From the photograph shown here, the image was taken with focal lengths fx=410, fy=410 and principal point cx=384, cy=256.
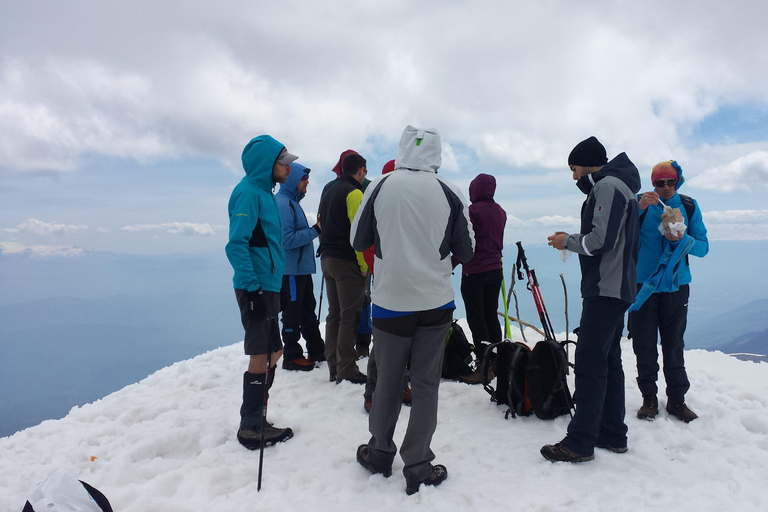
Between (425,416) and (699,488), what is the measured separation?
2.20 metres

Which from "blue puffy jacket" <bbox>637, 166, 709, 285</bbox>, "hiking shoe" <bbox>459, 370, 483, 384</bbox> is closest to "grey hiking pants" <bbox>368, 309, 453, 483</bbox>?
"hiking shoe" <bbox>459, 370, 483, 384</bbox>

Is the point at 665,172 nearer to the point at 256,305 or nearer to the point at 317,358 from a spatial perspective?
the point at 256,305

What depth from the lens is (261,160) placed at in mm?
3783

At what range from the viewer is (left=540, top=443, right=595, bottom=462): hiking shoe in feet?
11.4

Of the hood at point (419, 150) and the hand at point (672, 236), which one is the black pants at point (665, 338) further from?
the hood at point (419, 150)

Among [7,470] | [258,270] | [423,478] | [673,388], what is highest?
[258,270]

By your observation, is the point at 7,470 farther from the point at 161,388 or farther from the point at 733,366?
the point at 733,366

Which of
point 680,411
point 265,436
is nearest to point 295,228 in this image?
point 265,436

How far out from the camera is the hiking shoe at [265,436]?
149 inches

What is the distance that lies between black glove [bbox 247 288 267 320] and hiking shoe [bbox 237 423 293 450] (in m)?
1.12

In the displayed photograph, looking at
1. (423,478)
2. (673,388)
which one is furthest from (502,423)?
(673,388)

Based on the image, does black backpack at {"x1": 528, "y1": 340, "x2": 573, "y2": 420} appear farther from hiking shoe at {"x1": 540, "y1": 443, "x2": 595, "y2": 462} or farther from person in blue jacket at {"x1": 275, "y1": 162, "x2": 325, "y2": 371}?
person in blue jacket at {"x1": 275, "y1": 162, "x2": 325, "y2": 371}

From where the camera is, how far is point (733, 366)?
695cm

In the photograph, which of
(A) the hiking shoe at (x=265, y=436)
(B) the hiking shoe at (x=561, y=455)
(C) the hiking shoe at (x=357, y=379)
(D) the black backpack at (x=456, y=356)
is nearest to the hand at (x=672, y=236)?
(B) the hiking shoe at (x=561, y=455)
